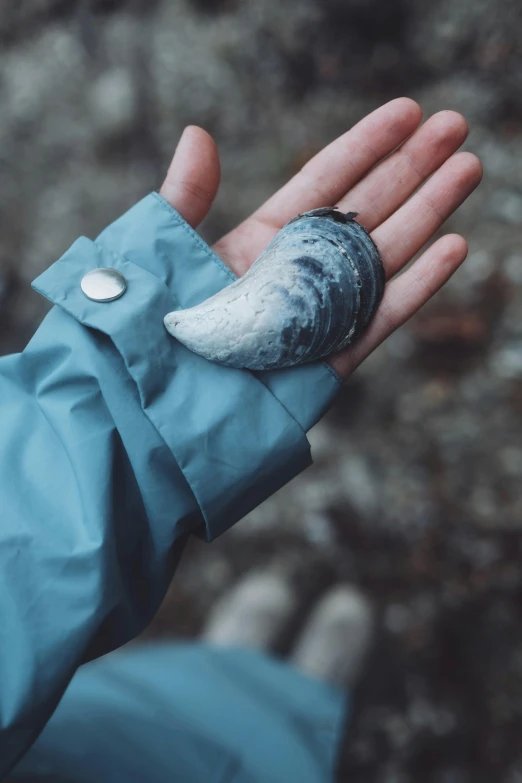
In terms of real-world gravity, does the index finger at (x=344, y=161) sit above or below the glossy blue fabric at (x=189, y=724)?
above

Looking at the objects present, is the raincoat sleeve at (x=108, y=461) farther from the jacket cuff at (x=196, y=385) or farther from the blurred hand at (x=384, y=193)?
the blurred hand at (x=384, y=193)

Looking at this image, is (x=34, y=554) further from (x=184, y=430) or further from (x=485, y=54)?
(x=485, y=54)

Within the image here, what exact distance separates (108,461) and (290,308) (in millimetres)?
561

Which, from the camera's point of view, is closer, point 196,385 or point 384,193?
point 196,385

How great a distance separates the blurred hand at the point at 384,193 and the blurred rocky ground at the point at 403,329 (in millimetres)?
1161

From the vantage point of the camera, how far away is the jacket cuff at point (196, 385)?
4.60 feet

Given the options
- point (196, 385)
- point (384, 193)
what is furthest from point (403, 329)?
point (196, 385)

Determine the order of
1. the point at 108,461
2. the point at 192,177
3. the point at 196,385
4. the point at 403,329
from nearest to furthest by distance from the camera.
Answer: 1. the point at 108,461
2. the point at 196,385
3. the point at 192,177
4. the point at 403,329

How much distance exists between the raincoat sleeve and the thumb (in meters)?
0.31

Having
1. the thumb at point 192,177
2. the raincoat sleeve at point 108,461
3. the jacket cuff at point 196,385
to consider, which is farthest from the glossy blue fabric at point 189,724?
the thumb at point 192,177

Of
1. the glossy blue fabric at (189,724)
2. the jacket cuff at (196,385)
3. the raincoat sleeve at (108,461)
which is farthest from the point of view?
the glossy blue fabric at (189,724)

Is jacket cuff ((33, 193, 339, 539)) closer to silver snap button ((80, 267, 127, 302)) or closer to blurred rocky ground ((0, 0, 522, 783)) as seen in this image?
silver snap button ((80, 267, 127, 302))

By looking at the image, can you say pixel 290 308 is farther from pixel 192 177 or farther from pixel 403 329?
pixel 403 329

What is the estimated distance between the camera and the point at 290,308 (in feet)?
5.00
